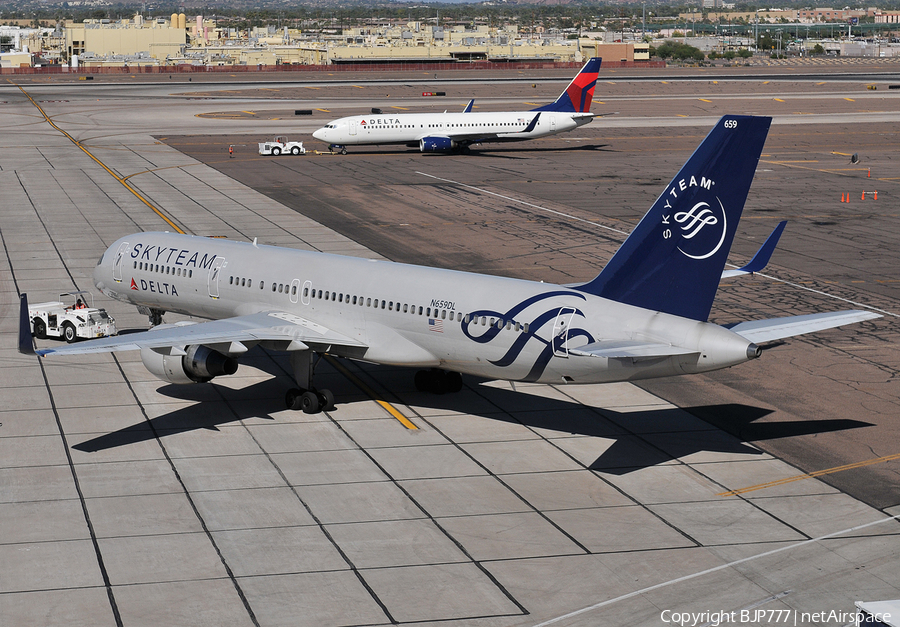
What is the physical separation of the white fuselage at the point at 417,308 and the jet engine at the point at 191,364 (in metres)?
3.21

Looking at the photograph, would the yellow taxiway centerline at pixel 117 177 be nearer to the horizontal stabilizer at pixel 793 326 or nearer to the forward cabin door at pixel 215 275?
the forward cabin door at pixel 215 275

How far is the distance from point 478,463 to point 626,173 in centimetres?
6623

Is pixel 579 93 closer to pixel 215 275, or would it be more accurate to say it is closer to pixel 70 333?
pixel 70 333

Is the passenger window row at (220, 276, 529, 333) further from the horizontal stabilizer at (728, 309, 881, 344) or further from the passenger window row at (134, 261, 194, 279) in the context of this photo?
the horizontal stabilizer at (728, 309, 881, 344)

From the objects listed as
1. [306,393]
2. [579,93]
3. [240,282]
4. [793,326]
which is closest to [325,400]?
[306,393]

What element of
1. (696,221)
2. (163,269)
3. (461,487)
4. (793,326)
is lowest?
(461,487)

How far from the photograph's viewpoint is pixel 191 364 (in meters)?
30.8

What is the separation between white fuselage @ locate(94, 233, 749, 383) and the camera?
89.7ft

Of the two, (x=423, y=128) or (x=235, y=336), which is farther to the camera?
(x=423, y=128)

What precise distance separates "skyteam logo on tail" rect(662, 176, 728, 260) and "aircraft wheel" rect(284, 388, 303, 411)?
12311 mm

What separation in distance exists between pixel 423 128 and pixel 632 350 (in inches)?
3176

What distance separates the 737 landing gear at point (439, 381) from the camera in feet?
112

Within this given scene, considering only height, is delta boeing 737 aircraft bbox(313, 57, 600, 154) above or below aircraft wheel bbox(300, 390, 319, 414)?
above

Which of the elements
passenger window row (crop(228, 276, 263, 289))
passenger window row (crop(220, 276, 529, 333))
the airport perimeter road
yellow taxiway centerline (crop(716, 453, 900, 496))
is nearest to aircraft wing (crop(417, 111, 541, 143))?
the airport perimeter road
